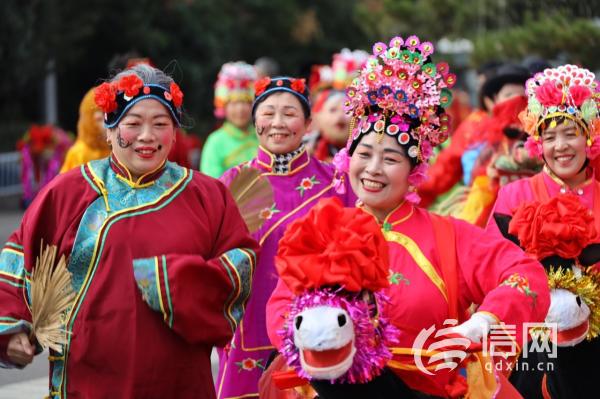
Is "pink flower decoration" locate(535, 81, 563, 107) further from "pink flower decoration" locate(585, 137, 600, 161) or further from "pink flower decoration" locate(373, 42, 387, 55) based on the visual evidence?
"pink flower decoration" locate(373, 42, 387, 55)

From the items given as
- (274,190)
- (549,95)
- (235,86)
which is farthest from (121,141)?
(235,86)

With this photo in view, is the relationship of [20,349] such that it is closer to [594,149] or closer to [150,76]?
[150,76]

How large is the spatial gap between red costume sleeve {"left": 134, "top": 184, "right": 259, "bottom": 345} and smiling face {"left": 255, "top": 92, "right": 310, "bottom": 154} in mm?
1867

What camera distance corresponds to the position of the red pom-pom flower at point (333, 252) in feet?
13.9

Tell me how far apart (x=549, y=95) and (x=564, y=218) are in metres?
0.85

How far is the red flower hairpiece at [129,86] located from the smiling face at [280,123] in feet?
6.28

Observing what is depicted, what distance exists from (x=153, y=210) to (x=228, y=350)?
1.83 meters

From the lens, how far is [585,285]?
231 inches

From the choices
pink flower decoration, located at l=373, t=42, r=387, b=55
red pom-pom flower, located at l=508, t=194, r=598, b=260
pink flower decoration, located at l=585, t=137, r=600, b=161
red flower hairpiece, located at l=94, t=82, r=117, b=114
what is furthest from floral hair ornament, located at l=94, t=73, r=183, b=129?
pink flower decoration, located at l=585, t=137, r=600, b=161

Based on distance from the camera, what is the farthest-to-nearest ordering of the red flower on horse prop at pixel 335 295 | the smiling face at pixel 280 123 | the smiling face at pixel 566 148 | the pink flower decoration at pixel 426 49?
1. the smiling face at pixel 280 123
2. the smiling face at pixel 566 148
3. the pink flower decoration at pixel 426 49
4. the red flower on horse prop at pixel 335 295

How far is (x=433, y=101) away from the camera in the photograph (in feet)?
17.2

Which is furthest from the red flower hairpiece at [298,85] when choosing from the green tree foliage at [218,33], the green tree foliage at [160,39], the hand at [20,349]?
the green tree foliage at [160,39]

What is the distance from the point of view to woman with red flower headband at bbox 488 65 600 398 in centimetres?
584

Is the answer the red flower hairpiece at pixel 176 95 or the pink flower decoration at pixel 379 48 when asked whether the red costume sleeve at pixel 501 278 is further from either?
the red flower hairpiece at pixel 176 95
